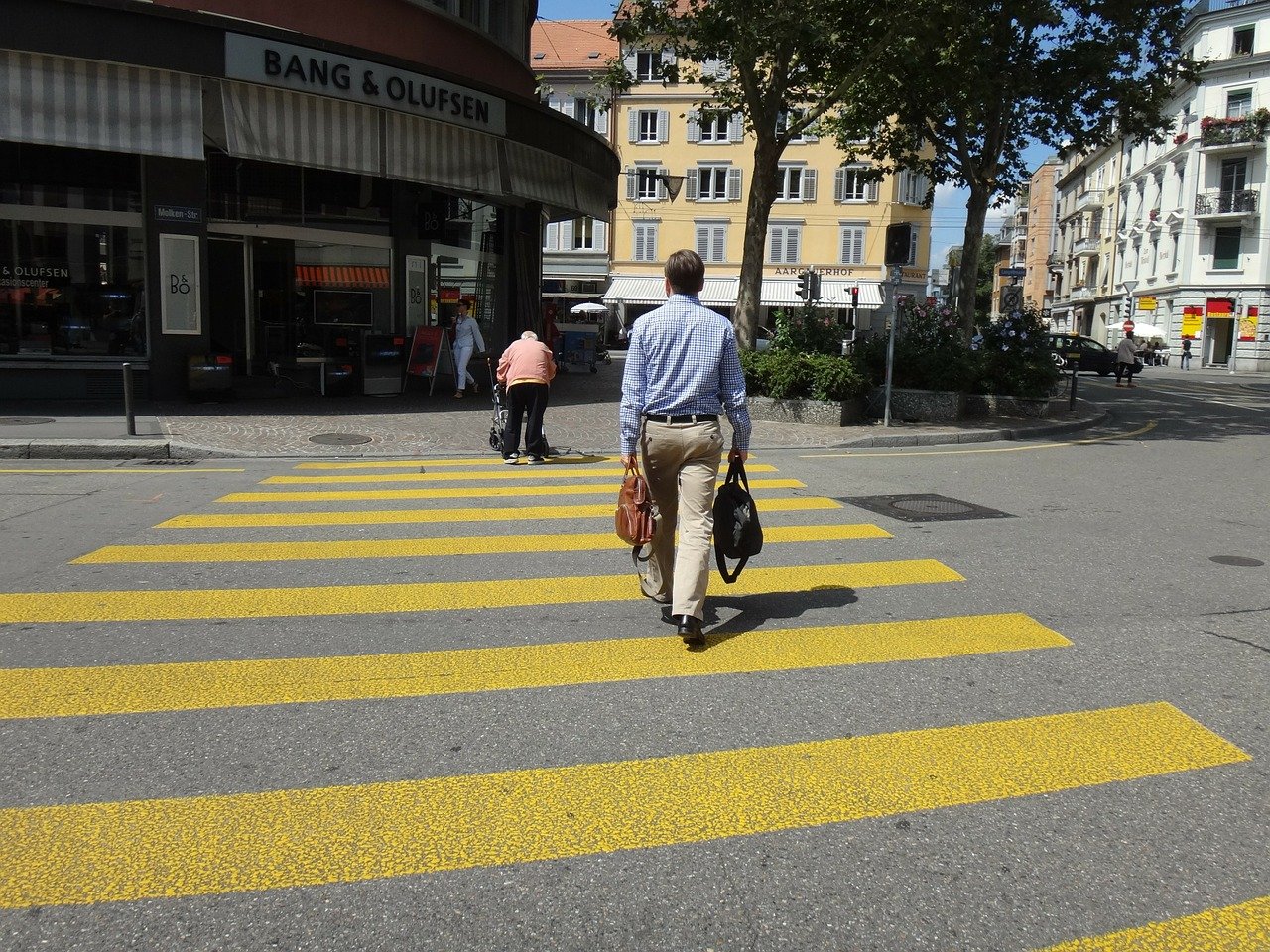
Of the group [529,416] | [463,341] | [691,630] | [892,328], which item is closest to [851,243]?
[463,341]

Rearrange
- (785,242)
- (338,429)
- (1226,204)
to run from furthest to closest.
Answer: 1. (785,242)
2. (1226,204)
3. (338,429)

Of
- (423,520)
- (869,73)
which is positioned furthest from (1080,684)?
(869,73)

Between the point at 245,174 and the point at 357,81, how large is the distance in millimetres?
3427

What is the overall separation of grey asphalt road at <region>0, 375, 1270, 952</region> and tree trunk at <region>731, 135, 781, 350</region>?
1135 centimetres

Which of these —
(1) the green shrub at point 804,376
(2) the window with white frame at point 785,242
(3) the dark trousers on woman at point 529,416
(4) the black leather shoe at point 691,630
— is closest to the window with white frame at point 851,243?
(2) the window with white frame at point 785,242

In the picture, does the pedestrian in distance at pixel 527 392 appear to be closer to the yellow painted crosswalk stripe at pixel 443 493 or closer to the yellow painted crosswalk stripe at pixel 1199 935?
the yellow painted crosswalk stripe at pixel 443 493

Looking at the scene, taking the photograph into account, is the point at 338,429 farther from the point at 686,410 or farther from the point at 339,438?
the point at 686,410

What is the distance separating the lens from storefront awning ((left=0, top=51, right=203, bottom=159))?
1299cm

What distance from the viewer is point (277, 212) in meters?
17.8

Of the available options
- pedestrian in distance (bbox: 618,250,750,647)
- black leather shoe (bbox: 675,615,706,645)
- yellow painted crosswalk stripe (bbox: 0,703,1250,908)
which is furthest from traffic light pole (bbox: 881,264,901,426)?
yellow painted crosswalk stripe (bbox: 0,703,1250,908)

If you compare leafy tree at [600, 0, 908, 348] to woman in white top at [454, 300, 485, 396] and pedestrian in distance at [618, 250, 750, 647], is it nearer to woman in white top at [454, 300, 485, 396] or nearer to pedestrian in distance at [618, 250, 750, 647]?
woman in white top at [454, 300, 485, 396]

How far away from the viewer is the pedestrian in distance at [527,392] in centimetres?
1170

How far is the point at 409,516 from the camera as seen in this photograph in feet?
28.0

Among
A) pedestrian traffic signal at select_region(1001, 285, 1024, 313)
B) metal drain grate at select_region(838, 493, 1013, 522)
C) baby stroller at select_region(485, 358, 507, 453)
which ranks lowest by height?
metal drain grate at select_region(838, 493, 1013, 522)
